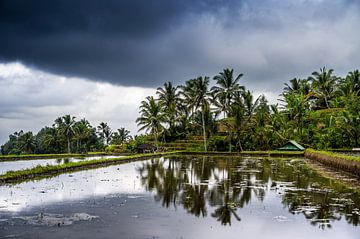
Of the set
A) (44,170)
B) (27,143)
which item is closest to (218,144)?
(44,170)

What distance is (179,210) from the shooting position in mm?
10477

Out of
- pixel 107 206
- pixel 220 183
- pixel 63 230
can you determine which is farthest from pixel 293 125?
pixel 63 230

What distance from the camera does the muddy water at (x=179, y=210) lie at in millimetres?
8086

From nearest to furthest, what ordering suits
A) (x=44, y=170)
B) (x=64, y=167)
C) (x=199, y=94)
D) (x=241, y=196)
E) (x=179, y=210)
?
(x=179, y=210) < (x=241, y=196) < (x=44, y=170) < (x=64, y=167) < (x=199, y=94)

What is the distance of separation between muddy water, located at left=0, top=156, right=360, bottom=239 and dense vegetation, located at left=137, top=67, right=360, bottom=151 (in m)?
25.9

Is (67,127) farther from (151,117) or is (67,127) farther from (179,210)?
(179,210)

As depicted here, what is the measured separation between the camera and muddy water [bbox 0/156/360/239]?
26.5ft

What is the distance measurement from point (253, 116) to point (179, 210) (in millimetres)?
42739

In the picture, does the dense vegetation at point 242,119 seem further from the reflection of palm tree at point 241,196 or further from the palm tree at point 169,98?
the reflection of palm tree at point 241,196

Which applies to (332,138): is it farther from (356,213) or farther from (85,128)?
(85,128)

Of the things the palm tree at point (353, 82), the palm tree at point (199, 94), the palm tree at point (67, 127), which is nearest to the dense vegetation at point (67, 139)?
the palm tree at point (67, 127)

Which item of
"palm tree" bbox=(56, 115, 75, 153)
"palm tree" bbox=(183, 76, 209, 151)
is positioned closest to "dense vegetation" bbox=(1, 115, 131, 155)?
"palm tree" bbox=(56, 115, 75, 153)

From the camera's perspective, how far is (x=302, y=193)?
13.7 m

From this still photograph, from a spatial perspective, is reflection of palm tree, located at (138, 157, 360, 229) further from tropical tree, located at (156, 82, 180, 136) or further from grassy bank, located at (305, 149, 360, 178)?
tropical tree, located at (156, 82, 180, 136)
